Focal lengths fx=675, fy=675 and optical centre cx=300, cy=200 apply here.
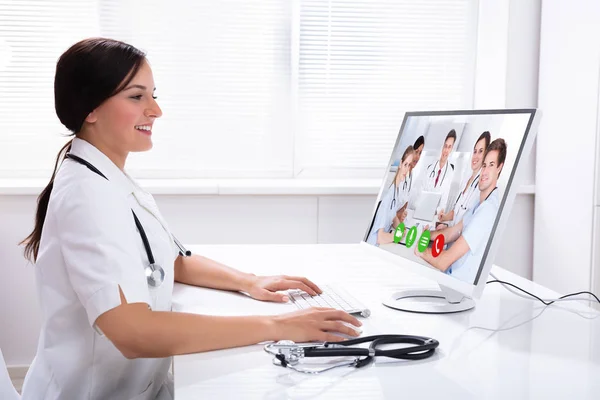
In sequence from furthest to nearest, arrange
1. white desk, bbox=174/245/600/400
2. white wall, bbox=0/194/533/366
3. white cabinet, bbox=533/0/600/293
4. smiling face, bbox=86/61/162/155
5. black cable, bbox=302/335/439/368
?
white wall, bbox=0/194/533/366 → white cabinet, bbox=533/0/600/293 → smiling face, bbox=86/61/162/155 → black cable, bbox=302/335/439/368 → white desk, bbox=174/245/600/400

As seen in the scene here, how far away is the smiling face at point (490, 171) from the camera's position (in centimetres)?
127

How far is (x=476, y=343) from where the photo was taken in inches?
46.8

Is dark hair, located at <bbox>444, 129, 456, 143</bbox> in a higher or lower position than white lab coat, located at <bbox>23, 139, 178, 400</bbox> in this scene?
higher

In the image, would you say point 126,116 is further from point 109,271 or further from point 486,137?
point 486,137

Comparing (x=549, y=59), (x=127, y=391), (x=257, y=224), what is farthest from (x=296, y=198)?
(x=127, y=391)

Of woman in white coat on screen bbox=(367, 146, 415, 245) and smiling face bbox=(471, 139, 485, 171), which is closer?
smiling face bbox=(471, 139, 485, 171)

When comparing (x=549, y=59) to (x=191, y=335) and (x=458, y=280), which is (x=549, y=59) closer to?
(x=458, y=280)

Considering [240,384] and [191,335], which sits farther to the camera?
[191,335]

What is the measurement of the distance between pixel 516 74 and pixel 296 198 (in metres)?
1.15

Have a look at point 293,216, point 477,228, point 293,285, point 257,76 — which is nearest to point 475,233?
point 477,228

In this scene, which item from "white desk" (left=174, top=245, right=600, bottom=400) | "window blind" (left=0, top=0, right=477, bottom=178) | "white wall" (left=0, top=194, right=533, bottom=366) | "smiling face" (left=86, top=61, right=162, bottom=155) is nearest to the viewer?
"white desk" (left=174, top=245, right=600, bottom=400)

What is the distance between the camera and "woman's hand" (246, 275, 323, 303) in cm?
149

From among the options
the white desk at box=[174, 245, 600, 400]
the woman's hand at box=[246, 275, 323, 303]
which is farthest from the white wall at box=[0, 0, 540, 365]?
the woman's hand at box=[246, 275, 323, 303]

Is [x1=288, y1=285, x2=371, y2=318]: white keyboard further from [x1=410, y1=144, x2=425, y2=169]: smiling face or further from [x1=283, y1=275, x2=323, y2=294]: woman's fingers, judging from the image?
[x1=410, y1=144, x2=425, y2=169]: smiling face
